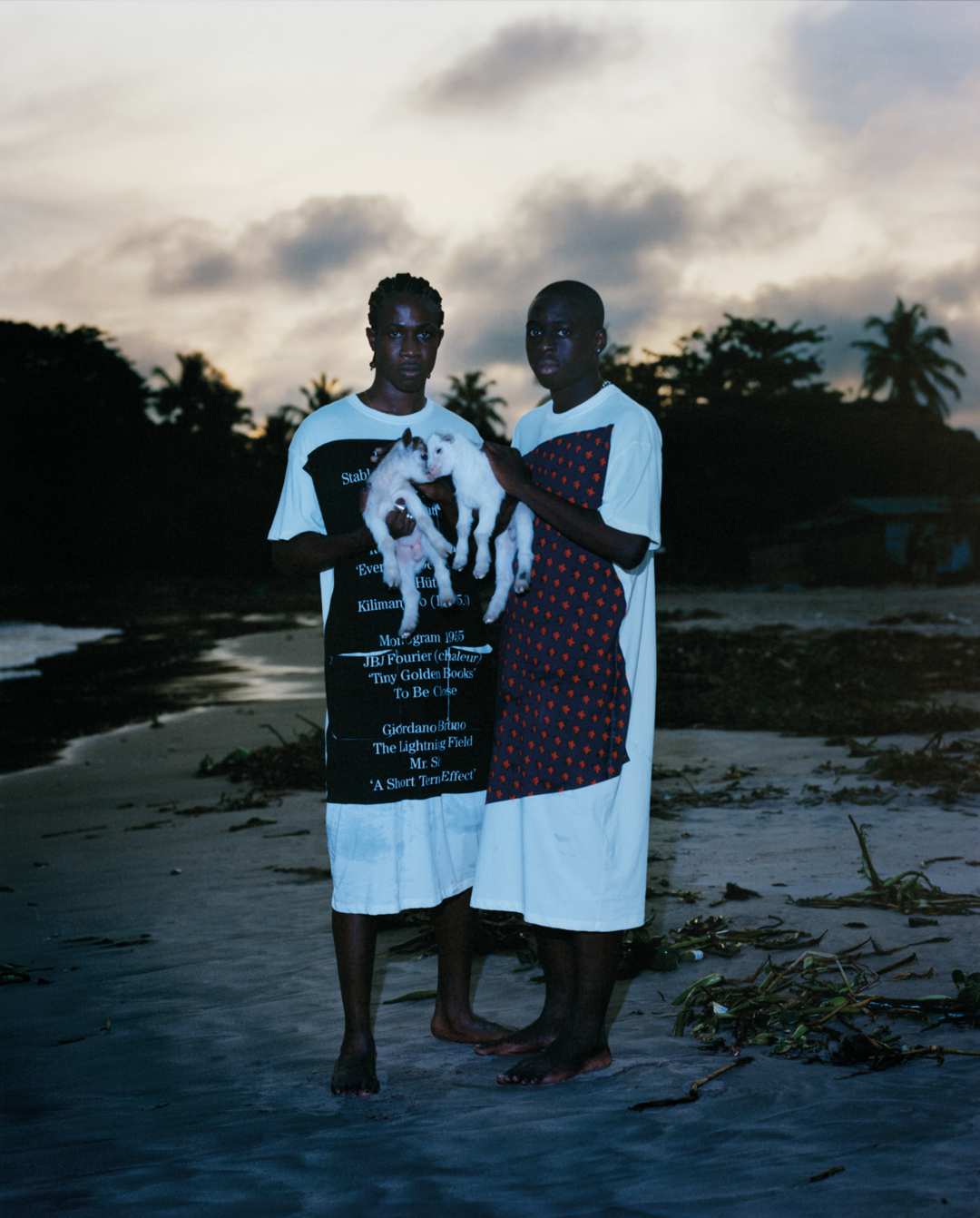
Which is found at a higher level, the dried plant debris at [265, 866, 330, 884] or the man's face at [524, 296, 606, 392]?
the man's face at [524, 296, 606, 392]

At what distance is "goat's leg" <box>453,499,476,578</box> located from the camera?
299cm

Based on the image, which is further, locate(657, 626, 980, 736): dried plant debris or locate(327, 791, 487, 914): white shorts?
locate(657, 626, 980, 736): dried plant debris

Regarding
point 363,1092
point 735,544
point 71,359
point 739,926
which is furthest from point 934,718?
point 71,359

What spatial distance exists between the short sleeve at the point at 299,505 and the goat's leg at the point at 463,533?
1.33 ft

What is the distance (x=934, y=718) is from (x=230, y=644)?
15569 millimetres

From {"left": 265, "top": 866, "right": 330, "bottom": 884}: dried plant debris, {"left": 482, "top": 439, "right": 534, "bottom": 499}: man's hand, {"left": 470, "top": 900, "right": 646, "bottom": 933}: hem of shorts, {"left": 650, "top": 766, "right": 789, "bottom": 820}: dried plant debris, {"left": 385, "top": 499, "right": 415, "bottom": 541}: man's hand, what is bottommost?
{"left": 265, "top": 866, "right": 330, "bottom": 884}: dried plant debris

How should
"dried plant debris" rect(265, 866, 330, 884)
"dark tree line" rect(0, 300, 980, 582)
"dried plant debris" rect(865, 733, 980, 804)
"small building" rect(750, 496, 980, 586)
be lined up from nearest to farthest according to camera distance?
"dried plant debris" rect(265, 866, 330, 884)
"dried plant debris" rect(865, 733, 980, 804)
"small building" rect(750, 496, 980, 586)
"dark tree line" rect(0, 300, 980, 582)

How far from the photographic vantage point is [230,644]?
2209cm

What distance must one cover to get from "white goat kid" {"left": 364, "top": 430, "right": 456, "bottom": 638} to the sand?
1.26 meters

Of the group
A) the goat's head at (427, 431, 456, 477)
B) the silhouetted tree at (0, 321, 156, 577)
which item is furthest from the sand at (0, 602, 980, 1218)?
the silhouetted tree at (0, 321, 156, 577)

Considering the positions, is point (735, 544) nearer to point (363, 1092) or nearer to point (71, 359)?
point (71, 359)

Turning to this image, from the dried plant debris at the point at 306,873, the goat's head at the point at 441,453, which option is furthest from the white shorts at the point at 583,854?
the dried plant debris at the point at 306,873

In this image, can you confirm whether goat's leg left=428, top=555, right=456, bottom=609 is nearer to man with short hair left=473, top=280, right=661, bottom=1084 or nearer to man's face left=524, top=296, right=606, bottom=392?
man with short hair left=473, top=280, right=661, bottom=1084

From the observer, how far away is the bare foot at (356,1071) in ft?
9.95
